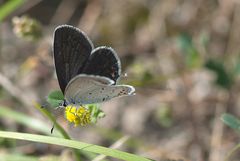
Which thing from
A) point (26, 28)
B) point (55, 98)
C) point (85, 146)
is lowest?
point (85, 146)

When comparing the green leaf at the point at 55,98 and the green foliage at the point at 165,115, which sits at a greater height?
the green leaf at the point at 55,98

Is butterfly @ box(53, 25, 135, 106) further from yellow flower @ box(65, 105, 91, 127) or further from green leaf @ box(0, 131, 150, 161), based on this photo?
green leaf @ box(0, 131, 150, 161)

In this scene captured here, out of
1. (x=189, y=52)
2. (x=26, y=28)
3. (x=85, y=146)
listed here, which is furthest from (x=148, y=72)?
(x=85, y=146)

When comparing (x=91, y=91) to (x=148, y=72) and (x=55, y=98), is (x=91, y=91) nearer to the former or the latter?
(x=55, y=98)

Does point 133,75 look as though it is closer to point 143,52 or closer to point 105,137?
point 105,137

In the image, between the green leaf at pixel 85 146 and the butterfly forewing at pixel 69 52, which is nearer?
the green leaf at pixel 85 146

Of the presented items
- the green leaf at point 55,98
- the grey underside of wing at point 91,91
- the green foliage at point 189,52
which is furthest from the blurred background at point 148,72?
the grey underside of wing at point 91,91

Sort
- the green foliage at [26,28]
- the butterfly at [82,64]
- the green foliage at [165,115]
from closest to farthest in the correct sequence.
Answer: the butterfly at [82,64] → the green foliage at [26,28] → the green foliage at [165,115]

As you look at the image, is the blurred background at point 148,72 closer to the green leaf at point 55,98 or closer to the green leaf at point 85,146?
the green leaf at point 55,98
